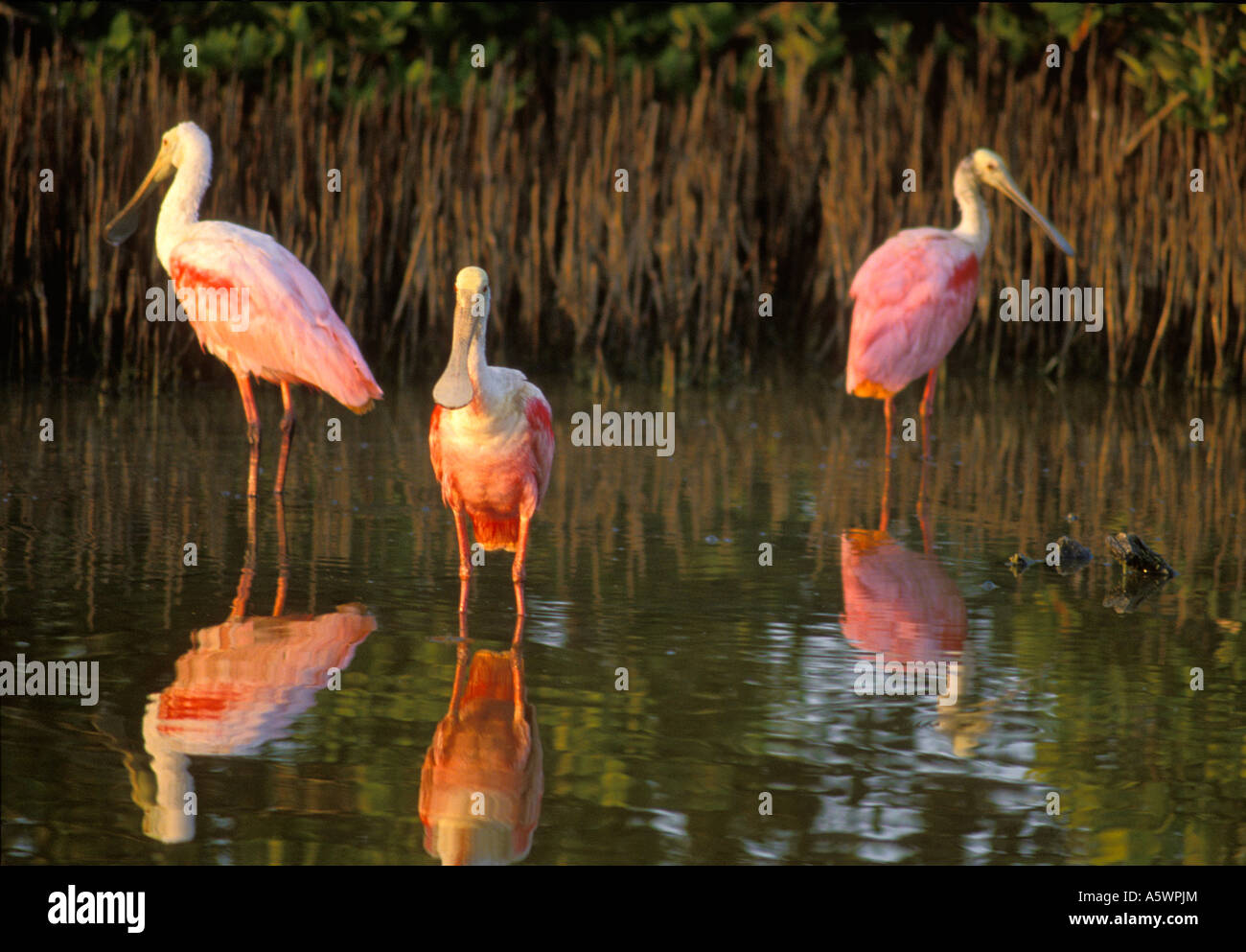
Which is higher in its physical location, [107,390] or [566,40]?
[566,40]

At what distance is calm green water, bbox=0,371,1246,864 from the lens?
14.5ft

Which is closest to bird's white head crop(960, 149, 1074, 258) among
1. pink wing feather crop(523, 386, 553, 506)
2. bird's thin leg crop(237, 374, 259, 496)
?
bird's thin leg crop(237, 374, 259, 496)

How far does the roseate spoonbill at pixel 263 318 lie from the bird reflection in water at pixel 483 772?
320 centimetres

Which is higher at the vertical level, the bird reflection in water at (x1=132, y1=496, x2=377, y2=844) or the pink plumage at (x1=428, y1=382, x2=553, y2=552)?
the pink plumage at (x1=428, y1=382, x2=553, y2=552)

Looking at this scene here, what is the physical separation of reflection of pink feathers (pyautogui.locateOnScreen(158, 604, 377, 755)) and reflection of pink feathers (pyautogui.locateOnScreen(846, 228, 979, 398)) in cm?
466

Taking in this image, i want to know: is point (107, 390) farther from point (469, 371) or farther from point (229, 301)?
point (469, 371)

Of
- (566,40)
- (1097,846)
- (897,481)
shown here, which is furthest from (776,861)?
(566,40)

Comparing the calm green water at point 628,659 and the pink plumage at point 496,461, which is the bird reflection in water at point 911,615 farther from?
the pink plumage at point 496,461

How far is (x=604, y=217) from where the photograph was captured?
42.2 feet

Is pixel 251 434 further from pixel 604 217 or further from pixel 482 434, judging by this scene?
pixel 604 217

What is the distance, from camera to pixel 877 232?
13914 mm

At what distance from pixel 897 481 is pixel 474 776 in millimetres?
4975

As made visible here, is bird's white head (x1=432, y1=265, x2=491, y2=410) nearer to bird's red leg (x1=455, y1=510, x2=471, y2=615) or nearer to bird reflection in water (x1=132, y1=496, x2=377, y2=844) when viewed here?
bird's red leg (x1=455, y1=510, x2=471, y2=615)
